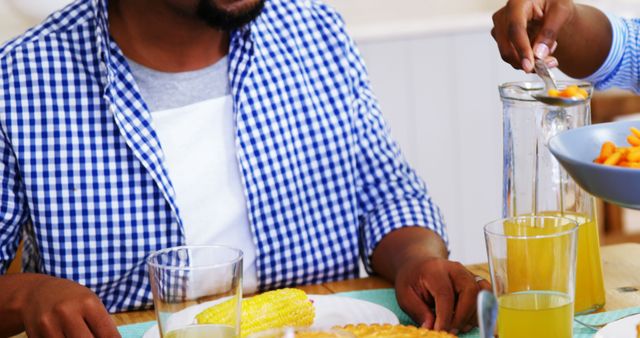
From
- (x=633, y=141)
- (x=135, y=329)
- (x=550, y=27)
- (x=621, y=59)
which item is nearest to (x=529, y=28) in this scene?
(x=550, y=27)

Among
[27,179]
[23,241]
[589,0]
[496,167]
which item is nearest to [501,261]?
[27,179]

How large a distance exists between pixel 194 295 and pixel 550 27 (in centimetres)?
69

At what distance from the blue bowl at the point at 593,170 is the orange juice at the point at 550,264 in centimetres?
Answer: 9

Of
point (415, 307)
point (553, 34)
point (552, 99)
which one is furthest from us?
point (553, 34)

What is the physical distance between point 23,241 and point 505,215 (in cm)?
87

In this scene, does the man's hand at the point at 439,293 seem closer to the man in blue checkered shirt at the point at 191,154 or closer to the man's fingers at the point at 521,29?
the man in blue checkered shirt at the point at 191,154

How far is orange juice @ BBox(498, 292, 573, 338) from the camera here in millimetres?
948

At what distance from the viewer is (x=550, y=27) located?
1318 mm

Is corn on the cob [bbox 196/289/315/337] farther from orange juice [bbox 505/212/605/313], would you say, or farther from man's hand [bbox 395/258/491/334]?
orange juice [bbox 505/212/605/313]

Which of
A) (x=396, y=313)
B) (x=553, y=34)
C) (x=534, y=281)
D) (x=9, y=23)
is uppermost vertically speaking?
(x=9, y=23)

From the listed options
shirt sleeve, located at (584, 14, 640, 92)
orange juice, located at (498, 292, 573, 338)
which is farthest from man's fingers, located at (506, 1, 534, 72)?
orange juice, located at (498, 292, 573, 338)

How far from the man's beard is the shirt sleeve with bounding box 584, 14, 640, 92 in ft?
1.86

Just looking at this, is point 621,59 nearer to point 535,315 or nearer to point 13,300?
point 535,315

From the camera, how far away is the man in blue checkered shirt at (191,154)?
1.47 metres
